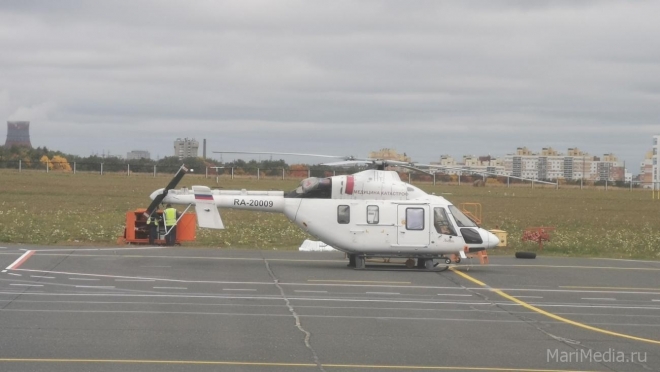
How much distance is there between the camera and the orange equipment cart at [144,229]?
3098cm

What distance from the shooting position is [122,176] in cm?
9219

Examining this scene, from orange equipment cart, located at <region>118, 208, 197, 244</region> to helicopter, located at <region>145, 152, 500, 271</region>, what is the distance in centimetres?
579

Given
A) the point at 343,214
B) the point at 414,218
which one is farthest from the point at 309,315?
the point at 414,218

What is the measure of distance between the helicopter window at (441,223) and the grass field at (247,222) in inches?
367

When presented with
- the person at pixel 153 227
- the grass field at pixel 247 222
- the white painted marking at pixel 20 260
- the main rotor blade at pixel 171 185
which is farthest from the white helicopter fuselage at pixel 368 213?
the grass field at pixel 247 222

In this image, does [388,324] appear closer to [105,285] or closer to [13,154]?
[105,285]

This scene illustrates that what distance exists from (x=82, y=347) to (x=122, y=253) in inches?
573

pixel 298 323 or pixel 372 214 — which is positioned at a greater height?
pixel 372 214

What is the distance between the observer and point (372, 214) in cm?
2527

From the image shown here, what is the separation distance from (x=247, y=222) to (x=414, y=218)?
19.8m

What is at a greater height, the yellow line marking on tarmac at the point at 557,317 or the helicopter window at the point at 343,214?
the helicopter window at the point at 343,214

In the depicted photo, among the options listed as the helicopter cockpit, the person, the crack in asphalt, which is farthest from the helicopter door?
the person

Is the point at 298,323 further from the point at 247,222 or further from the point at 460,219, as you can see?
the point at 247,222

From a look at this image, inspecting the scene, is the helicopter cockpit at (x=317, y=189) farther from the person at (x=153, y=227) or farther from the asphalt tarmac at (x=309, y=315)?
the person at (x=153, y=227)
